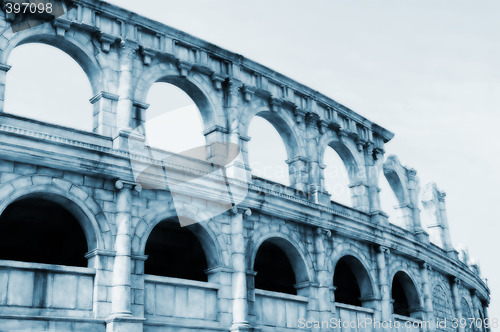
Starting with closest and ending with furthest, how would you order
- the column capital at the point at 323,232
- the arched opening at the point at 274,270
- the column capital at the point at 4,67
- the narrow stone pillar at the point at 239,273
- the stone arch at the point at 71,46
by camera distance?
the column capital at the point at 4,67 < the stone arch at the point at 71,46 < the narrow stone pillar at the point at 239,273 < the column capital at the point at 323,232 < the arched opening at the point at 274,270

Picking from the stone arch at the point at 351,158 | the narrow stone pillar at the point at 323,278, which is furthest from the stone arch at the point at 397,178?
the narrow stone pillar at the point at 323,278

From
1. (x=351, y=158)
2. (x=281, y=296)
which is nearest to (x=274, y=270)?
(x=281, y=296)

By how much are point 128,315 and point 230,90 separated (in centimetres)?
778

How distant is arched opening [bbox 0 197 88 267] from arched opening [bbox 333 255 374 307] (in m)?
9.11

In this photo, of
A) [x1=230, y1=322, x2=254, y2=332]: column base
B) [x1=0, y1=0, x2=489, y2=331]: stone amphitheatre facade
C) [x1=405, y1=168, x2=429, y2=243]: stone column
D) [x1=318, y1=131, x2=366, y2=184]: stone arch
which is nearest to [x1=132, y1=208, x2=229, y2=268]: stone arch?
[x1=0, y1=0, x2=489, y2=331]: stone amphitheatre facade

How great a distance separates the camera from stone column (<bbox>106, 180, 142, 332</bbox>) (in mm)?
13594

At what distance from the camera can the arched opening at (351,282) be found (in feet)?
67.7

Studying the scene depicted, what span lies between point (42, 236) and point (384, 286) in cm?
1151

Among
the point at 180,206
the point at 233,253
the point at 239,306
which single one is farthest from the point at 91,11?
the point at 239,306

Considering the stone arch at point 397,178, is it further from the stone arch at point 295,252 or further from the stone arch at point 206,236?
the stone arch at point 206,236

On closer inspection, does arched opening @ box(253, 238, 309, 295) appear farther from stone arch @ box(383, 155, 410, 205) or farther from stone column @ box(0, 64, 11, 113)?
stone column @ box(0, 64, 11, 113)

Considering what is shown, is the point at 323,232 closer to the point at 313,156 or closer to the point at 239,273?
the point at 313,156

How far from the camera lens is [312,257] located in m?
18.7

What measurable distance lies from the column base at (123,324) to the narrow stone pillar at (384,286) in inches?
391
